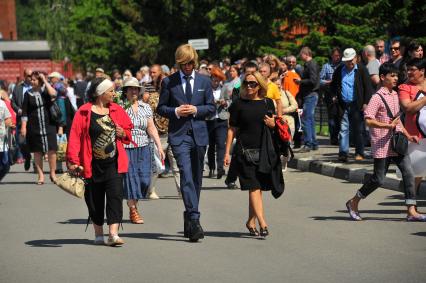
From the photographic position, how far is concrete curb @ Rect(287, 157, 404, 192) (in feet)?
50.2

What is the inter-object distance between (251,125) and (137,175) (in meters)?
2.03

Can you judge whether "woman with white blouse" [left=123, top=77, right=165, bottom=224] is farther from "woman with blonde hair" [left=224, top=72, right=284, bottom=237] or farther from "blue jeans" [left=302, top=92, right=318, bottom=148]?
"blue jeans" [left=302, top=92, right=318, bottom=148]

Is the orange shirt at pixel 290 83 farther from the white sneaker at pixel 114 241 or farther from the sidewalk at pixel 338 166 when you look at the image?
the white sneaker at pixel 114 241

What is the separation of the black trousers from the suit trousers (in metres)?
0.62

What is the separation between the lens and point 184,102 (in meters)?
11.0

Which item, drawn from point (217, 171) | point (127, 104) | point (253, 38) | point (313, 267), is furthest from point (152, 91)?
point (253, 38)

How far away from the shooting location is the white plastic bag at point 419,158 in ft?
40.3

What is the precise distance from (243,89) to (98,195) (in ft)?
5.88

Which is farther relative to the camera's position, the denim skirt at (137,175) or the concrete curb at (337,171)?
the concrete curb at (337,171)

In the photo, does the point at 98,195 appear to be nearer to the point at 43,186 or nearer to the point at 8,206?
the point at 8,206

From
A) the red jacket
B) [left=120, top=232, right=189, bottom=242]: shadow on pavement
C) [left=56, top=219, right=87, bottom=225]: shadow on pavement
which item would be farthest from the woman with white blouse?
the red jacket

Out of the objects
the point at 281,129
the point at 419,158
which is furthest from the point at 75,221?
the point at 419,158

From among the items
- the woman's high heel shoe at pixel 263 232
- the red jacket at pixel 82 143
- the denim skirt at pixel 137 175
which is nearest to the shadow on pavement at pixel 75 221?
the denim skirt at pixel 137 175

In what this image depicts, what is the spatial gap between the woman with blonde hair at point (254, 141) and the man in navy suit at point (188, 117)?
0.34m
